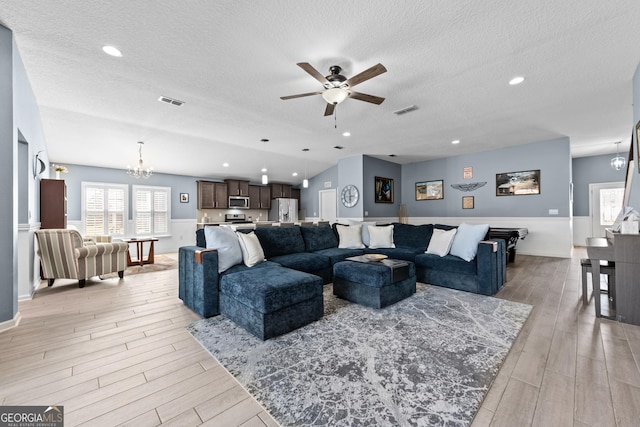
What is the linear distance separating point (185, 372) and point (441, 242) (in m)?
3.60

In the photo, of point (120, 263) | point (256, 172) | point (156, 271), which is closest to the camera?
point (120, 263)

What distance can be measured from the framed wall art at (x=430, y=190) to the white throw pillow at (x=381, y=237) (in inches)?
149

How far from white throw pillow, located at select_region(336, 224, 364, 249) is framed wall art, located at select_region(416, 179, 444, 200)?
408cm

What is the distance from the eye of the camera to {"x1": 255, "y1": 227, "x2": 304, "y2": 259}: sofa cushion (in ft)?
12.3

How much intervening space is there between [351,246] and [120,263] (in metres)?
3.96

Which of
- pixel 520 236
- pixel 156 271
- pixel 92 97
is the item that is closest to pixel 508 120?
pixel 520 236

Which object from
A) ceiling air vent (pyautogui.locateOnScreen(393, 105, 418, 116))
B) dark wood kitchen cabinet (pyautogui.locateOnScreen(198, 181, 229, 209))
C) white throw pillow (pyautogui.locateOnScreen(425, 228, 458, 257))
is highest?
ceiling air vent (pyautogui.locateOnScreen(393, 105, 418, 116))

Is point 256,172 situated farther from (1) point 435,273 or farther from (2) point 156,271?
(1) point 435,273

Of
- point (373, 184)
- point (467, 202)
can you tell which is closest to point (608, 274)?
point (467, 202)

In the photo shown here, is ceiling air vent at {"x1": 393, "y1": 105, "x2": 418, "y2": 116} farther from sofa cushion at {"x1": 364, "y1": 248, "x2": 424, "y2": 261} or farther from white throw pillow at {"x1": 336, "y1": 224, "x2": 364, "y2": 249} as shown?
sofa cushion at {"x1": 364, "y1": 248, "x2": 424, "y2": 261}

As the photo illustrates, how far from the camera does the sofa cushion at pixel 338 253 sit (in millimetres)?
3922

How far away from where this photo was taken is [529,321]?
2.50 meters

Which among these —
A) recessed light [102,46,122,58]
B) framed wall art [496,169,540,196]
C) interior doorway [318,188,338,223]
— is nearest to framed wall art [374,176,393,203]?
interior doorway [318,188,338,223]

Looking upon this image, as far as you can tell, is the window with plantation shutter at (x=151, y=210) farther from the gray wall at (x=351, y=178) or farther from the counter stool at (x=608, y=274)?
the counter stool at (x=608, y=274)
